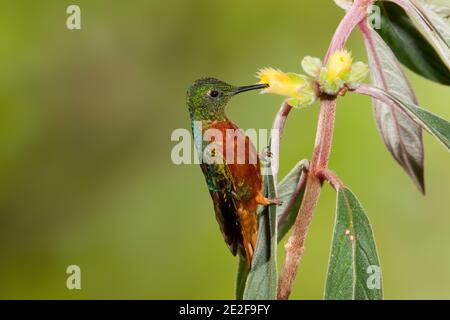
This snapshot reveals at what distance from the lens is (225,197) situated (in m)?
2.36

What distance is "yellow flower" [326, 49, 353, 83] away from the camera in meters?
1.65

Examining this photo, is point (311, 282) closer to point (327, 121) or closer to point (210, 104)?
point (210, 104)

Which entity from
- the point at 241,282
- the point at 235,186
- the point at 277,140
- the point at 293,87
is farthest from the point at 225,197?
the point at 293,87

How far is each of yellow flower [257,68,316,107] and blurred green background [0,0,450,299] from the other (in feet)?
8.57

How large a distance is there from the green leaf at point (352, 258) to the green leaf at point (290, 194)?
217mm

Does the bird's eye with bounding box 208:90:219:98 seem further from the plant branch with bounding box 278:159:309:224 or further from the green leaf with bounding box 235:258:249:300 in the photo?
the green leaf with bounding box 235:258:249:300

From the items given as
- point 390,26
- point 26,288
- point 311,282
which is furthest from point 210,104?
point 26,288

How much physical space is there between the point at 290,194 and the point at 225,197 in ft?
1.17

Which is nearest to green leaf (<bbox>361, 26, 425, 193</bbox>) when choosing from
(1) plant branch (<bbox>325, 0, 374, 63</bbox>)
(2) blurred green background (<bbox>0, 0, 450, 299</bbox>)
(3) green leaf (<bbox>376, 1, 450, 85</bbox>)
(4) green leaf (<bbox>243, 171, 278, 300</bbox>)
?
(3) green leaf (<bbox>376, 1, 450, 85</bbox>)

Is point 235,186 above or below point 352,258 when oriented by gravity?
above

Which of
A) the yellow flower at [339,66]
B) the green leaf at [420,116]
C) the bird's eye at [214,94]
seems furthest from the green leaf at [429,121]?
the bird's eye at [214,94]

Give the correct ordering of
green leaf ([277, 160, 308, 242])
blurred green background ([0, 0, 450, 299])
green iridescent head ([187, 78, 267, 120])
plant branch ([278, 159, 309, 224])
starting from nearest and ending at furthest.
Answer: plant branch ([278, 159, 309, 224]), green leaf ([277, 160, 308, 242]), green iridescent head ([187, 78, 267, 120]), blurred green background ([0, 0, 450, 299])

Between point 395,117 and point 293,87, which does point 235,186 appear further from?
point 293,87

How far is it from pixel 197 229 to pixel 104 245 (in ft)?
2.44
